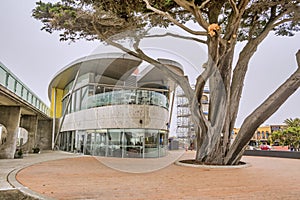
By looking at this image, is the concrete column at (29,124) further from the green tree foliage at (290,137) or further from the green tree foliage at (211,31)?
the green tree foliage at (290,137)

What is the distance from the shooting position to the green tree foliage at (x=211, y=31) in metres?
8.82

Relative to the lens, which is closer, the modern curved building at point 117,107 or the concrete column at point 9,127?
the concrete column at point 9,127

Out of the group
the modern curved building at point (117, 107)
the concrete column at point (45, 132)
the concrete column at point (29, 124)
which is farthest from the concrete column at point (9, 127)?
the concrete column at point (45, 132)

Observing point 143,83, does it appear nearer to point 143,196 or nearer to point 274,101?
point 274,101

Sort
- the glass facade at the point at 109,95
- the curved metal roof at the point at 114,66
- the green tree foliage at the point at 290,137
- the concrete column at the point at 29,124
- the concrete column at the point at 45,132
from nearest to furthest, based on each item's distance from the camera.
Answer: the glass facade at the point at 109,95 → the curved metal roof at the point at 114,66 → the concrete column at the point at 29,124 → the concrete column at the point at 45,132 → the green tree foliage at the point at 290,137

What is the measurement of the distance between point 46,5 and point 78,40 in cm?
198

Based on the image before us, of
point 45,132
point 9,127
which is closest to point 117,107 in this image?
point 9,127

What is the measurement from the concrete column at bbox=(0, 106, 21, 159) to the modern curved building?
16.5 ft

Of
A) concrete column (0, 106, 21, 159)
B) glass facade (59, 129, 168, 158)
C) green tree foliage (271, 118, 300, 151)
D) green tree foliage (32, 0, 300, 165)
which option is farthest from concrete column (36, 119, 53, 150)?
green tree foliage (271, 118, 300, 151)

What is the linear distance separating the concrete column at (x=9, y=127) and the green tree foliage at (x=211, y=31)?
17.9 ft

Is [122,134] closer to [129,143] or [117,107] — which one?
[129,143]

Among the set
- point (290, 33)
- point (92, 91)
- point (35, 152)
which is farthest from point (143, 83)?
point (290, 33)

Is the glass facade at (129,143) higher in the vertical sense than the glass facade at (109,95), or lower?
lower

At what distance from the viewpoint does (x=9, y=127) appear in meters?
12.8
